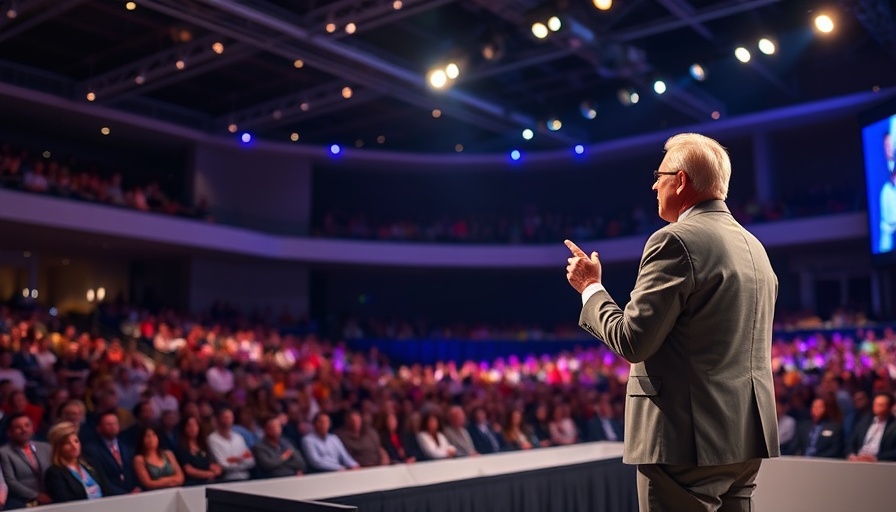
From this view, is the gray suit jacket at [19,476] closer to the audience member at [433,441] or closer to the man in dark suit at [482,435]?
the audience member at [433,441]

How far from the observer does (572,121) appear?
1923 cm

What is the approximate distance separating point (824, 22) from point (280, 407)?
27.4ft

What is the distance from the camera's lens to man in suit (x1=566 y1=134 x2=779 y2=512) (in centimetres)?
184

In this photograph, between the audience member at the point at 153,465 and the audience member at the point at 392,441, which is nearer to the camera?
the audience member at the point at 153,465

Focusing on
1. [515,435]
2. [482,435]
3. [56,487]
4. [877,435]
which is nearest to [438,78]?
[515,435]

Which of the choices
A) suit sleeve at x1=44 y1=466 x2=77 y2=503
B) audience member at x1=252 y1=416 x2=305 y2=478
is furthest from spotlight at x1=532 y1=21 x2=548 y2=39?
suit sleeve at x1=44 y1=466 x2=77 y2=503

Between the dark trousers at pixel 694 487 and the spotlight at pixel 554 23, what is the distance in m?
9.48

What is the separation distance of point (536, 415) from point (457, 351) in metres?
8.37

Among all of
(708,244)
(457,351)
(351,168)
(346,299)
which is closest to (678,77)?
(457,351)

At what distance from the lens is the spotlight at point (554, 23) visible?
35.3ft

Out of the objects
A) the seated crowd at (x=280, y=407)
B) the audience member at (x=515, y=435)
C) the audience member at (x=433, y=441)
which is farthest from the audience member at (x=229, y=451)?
the audience member at (x=515, y=435)

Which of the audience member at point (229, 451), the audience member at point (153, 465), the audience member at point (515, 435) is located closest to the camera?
the audience member at point (153, 465)

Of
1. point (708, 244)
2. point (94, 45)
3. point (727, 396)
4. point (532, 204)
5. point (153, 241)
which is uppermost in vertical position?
point (94, 45)

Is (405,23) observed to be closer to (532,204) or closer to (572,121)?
(572,121)
